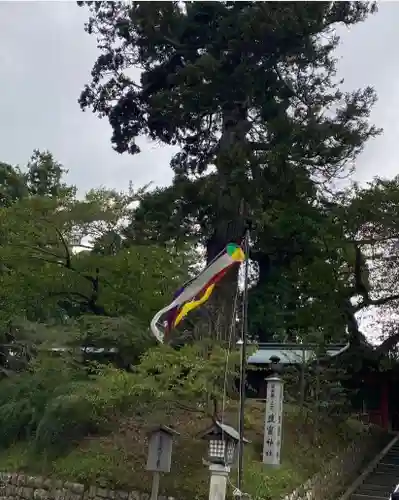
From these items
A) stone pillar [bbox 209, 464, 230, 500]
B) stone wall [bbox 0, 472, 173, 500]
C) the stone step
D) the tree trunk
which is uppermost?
the tree trunk

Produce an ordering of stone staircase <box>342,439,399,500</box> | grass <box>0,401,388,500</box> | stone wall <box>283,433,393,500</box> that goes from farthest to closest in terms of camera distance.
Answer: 1. stone staircase <box>342,439,399,500</box>
2. stone wall <box>283,433,393,500</box>
3. grass <box>0,401,388,500</box>

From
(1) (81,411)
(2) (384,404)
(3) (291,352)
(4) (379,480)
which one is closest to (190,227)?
(3) (291,352)

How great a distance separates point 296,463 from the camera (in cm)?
1080

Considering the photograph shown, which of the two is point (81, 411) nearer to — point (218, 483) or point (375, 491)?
point (218, 483)

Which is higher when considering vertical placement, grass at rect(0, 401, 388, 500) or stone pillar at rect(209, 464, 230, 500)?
grass at rect(0, 401, 388, 500)

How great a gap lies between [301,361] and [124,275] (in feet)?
13.9

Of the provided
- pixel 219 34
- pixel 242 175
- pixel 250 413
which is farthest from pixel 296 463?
pixel 219 34

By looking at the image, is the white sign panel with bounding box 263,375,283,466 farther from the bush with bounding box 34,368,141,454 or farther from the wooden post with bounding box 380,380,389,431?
the wooden post with bounding box 380,380,389,431

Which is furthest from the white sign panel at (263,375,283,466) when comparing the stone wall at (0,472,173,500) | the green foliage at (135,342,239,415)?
the stone wall at (0,472,173,500)

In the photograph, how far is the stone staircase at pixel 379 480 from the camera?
11.7m

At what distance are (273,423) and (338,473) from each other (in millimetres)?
2513

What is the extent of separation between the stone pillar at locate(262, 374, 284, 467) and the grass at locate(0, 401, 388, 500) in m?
0.22

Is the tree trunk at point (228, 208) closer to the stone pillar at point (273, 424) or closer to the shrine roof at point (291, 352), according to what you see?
the shrine roof at point (291, 352)

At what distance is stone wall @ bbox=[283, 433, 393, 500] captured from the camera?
10172 millimetres
